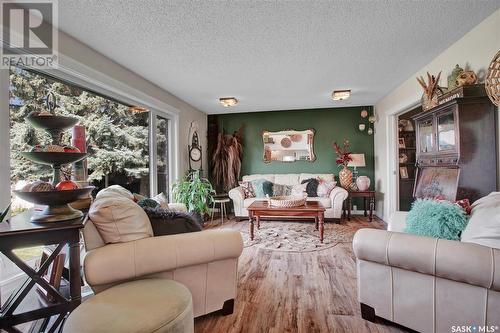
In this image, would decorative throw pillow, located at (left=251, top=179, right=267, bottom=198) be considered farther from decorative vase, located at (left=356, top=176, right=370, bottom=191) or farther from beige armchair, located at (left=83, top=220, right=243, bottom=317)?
beige armchair, located at (left=83, top=220, right=243, bottom=317)

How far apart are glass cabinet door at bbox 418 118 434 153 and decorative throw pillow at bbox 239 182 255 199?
305 centimetres

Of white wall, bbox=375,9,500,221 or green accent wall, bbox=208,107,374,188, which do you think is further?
green accent wall, bbox=208,107,374,188

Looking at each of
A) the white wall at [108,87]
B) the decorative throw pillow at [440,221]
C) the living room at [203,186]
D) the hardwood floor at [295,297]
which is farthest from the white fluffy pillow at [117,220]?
the decorative throw pillow at [440,221]

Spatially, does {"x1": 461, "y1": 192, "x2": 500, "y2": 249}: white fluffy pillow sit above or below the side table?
above

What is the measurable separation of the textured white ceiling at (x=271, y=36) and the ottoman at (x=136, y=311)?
193 cm

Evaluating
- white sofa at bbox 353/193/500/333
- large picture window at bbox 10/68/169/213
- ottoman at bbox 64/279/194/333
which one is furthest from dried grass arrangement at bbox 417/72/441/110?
large picture window at bbox 10/68/169/213

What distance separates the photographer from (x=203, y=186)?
3979 mm

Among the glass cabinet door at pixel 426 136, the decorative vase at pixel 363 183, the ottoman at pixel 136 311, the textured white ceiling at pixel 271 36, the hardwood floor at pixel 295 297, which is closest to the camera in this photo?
the ottoman at pixel 136 311

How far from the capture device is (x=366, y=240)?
157 centimetres

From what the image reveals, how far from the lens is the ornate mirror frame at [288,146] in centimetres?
546

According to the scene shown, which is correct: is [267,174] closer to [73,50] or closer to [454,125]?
[454,125]

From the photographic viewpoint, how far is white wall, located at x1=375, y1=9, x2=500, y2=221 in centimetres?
204

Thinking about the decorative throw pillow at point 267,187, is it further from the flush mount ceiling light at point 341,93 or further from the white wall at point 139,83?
the flush mount ceiling light at point 341,93

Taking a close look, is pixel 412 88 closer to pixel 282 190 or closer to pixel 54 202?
pixel 282 190
